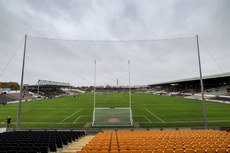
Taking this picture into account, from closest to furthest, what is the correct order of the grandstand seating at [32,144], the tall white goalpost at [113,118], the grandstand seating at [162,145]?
the grandstand seating at [162,145], the grandstand seating at [32,144], the tall white goalpost at [113,118]

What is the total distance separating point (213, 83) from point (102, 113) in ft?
204

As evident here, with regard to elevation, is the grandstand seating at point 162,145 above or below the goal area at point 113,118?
above

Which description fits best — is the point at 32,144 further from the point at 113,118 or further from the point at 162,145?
the point at 113,118

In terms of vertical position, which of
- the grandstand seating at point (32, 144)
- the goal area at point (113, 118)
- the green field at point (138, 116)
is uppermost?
the grandstand seating at point (32, 144)

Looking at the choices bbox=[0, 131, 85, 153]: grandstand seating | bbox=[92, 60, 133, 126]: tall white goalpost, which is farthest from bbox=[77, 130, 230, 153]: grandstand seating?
bbox=[92, 60, 133, 126]: tall white goalpost

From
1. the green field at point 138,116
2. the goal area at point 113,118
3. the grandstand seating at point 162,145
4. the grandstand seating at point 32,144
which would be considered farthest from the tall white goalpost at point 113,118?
the grandstand seating at point 162,145

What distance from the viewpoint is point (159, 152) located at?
165 inches

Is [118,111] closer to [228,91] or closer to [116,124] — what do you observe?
[116,124]

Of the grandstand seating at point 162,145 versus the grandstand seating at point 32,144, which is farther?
the grandstand seating at point 32,144

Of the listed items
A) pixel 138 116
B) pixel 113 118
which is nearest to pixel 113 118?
pixel 113 118

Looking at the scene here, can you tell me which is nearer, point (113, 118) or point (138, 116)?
point (113, 118)

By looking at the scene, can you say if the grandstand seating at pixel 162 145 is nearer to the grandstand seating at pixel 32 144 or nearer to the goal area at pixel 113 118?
the grandstand seating at pixel 32 144

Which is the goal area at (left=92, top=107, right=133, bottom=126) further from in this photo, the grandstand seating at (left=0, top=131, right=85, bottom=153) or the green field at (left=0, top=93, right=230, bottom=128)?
the grandstand seating at (left=0, top=131, right=85, bottom=153)

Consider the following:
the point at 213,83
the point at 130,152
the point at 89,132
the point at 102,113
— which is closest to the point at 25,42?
the point at 89,132
